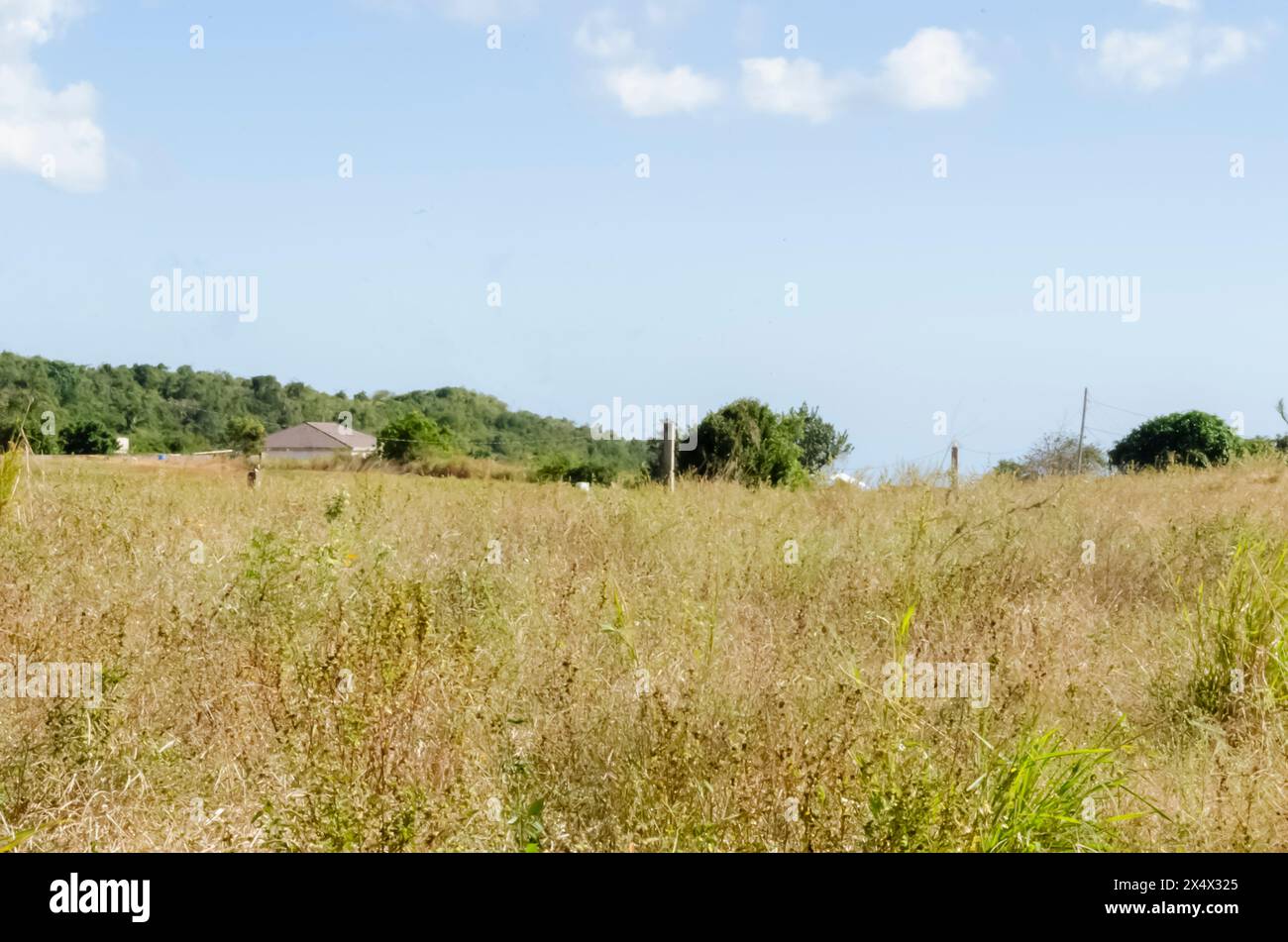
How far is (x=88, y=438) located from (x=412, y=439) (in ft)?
40.5

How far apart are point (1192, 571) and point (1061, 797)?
14.8 feet

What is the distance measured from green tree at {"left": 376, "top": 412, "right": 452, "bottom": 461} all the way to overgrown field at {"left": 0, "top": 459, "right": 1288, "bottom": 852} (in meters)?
18.7

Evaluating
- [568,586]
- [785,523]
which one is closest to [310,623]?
[568,586]

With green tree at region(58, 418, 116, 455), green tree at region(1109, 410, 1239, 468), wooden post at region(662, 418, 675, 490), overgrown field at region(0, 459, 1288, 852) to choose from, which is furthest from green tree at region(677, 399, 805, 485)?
green tree at region(1109, 410, 1239, 468)

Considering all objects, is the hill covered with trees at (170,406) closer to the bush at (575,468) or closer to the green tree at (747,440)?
the bush at (575,468)

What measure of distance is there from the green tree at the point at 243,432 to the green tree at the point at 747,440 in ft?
34.6

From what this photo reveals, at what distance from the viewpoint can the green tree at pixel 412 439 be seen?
2667 centimetres

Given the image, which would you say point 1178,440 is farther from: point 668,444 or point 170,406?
point 170,406

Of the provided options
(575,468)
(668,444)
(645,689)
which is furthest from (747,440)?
(645,689)

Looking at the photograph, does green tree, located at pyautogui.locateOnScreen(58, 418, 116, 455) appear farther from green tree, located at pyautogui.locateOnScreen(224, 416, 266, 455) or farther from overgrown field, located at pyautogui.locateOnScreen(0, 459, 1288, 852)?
overgrown field, located at pyautogui.locateOnScreen(0, 459, 1288, 852)

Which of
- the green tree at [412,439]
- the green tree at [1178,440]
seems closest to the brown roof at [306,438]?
the green tree at [412,439]

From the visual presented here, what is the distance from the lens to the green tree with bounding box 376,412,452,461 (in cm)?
2667

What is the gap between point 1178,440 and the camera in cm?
3906
